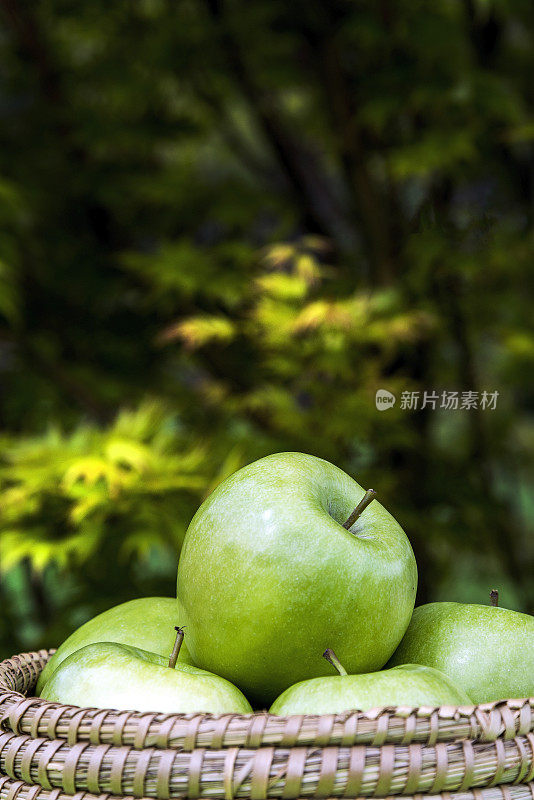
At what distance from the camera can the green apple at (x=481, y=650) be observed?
60 centimetres

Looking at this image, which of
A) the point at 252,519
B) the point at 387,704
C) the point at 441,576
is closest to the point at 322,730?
the point at 387,704

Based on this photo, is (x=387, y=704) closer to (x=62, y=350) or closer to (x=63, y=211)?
(x=62, y=350)

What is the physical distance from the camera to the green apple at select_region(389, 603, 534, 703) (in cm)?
60

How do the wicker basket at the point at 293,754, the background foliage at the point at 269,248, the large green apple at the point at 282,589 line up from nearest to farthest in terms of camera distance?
the wicker basket at the point at 293,754, the large green apple at the point at 282,589, the background foliage at the point at 269,248

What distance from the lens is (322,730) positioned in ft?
1.54

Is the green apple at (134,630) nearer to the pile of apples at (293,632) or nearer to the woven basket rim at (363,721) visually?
the pile of apples at (293,632)

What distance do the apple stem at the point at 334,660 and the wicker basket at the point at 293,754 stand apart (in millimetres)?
71

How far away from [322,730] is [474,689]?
181mm

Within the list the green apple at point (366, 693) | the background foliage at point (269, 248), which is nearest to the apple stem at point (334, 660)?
the green apple at point (366, 693)

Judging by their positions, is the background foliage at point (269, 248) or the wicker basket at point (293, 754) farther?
the background foliage at point (269, 248)

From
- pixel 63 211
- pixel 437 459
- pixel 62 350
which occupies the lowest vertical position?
pixel 437 459

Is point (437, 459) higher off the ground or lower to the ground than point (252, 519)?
higher

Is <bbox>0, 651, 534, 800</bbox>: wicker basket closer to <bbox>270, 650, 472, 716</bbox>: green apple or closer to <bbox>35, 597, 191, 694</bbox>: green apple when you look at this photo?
<bbox>270, 650, 472, 716</bbox>: green apple

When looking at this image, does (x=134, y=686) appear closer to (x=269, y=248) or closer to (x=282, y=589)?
(x=282, y=589)
